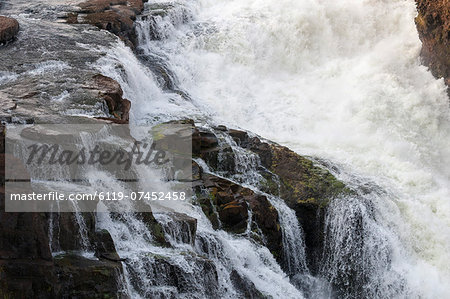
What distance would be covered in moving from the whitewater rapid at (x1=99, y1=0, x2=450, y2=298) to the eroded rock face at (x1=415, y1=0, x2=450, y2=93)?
330 millimetres

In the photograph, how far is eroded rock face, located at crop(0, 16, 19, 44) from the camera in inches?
571

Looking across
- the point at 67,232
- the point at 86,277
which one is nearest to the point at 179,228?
the point at 67,232

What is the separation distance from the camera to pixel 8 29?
1470cm

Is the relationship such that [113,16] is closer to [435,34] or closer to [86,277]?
[435,34]

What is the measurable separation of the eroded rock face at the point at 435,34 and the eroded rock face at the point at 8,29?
12055 mm

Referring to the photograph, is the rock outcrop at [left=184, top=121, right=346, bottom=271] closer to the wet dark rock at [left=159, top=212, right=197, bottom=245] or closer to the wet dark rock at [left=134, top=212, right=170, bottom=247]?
the wet dark rock at [left=159, top=212, right=197, bottom=245]

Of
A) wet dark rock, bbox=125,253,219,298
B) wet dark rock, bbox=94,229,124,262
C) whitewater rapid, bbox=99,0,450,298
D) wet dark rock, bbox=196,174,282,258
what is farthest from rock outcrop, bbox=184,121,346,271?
wet dark rock, bbox=94,229,124,262

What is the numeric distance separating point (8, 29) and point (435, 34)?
12.3 metres

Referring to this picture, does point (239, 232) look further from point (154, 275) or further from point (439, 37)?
point (439, 37)

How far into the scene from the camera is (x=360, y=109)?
16.2m

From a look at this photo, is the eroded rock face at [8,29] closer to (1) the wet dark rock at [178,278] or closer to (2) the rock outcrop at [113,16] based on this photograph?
(2) the rock outcrop at [113,16]

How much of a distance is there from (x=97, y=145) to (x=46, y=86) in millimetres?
3218

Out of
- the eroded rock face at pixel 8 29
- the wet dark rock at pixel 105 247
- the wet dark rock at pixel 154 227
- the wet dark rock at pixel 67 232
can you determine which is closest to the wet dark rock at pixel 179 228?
the wet dark rock at pixel 154 227

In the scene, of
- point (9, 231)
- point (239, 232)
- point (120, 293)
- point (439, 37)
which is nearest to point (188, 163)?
point (239, 232)
